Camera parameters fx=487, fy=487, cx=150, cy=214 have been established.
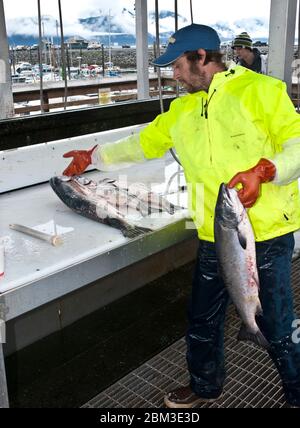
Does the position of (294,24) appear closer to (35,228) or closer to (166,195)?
(166,195)

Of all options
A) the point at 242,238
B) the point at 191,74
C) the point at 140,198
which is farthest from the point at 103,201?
the point at 242,238

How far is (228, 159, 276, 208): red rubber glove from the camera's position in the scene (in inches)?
68.7

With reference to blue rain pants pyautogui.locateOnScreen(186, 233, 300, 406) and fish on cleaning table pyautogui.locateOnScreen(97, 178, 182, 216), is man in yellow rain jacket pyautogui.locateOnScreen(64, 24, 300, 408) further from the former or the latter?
fish on cleaning table pyautogui.locateOnScreen(97, 178, 182, 216)

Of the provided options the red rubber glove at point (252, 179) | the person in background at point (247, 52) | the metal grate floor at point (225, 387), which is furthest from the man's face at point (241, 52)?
the red rubber glove at point (252, 179)

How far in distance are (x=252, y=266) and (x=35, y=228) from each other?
1.07m

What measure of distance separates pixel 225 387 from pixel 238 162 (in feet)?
4.24

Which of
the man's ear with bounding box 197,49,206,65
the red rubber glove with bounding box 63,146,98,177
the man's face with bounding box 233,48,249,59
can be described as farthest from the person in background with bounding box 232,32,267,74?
the man's ear with bounding box 197,49,206,65

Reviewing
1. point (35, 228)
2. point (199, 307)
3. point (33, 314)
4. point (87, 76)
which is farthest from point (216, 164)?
point (87, 76)

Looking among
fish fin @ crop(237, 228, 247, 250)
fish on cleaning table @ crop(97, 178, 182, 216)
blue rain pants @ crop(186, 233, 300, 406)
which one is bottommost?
blue rain pants @ crop(186, 233, 300, 406)

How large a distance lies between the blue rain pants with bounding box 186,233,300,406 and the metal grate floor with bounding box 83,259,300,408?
0.16m

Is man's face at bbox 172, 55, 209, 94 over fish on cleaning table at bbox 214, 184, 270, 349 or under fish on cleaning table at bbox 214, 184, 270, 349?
over

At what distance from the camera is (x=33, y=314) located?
3.20 m

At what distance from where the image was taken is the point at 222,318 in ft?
7.66

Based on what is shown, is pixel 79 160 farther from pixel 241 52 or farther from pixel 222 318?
pixel 241 52
